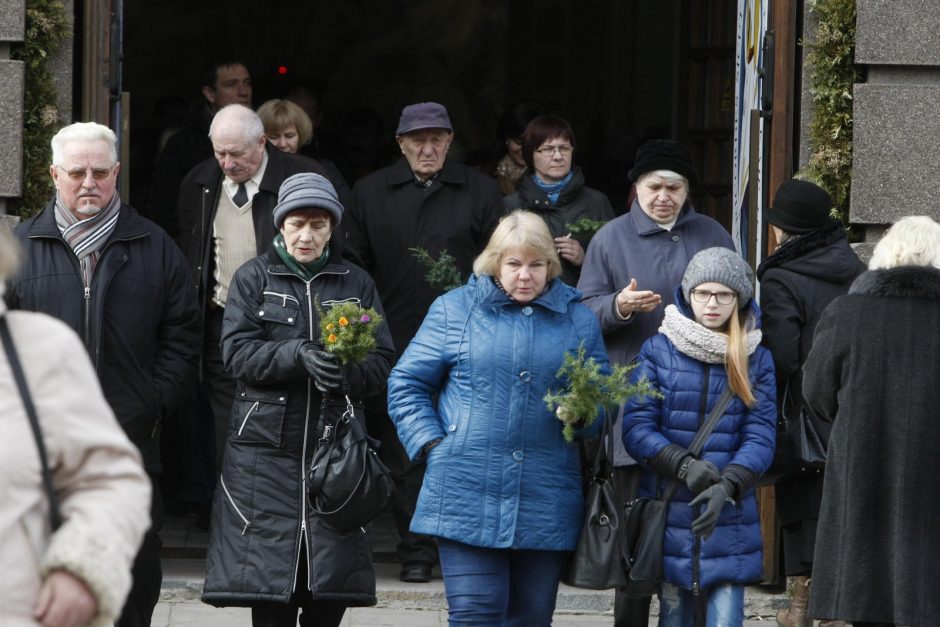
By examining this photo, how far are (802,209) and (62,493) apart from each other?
12.2 ft

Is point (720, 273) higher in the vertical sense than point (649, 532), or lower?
higher

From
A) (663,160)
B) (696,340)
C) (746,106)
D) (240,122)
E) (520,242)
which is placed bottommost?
(696,340)

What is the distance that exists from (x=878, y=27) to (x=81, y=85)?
3291 millimetres

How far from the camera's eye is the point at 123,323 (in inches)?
237

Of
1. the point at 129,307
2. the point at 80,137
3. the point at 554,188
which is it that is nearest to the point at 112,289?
the point at 129,307

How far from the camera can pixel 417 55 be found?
14.5m

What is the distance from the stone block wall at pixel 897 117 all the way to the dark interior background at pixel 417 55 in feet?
19.3

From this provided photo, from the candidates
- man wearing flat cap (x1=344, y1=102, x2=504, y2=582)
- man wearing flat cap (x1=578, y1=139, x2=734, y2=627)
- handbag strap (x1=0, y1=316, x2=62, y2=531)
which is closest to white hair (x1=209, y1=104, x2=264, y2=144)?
man wearing flat cap (x1=344, y1=102, x2=504, y2=582)

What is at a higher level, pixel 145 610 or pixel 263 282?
pixel 263 282

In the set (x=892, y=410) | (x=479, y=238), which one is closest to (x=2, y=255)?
(x=892, y=410)

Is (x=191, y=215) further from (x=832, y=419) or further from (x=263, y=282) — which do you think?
(x=832, y=419)

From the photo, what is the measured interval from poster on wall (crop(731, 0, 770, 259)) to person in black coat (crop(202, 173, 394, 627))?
2.20 metres

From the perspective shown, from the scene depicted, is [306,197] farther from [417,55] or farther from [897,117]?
[417,55]

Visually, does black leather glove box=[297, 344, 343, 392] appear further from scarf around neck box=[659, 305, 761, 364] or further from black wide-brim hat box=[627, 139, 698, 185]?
black wide-brim hat box=[627, 139, 698, 185]
